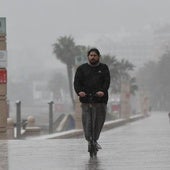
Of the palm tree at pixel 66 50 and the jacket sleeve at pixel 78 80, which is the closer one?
the jacket sleeve at pixel 78 80

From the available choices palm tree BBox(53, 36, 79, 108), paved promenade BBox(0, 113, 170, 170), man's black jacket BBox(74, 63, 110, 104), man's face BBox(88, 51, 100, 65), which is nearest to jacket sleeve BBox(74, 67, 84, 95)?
man's black jacket BBox(74, 63, 110, 104)

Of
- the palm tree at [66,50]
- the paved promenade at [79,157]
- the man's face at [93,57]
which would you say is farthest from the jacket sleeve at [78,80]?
the palm tree at [66,50]

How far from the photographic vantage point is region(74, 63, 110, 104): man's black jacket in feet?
37.7

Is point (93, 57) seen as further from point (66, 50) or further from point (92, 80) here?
point (66, 50)

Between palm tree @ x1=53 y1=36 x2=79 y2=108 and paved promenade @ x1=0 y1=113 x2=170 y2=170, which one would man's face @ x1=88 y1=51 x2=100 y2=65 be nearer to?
paved promenade @ x1=0 y1=113 x2=170 y2=170

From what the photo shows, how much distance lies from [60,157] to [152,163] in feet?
5.63

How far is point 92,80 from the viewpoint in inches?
452

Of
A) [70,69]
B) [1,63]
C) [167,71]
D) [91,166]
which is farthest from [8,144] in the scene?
[167,71]

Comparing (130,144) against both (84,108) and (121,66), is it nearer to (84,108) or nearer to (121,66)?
(84,108)

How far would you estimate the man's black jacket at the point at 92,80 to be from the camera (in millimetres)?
11484

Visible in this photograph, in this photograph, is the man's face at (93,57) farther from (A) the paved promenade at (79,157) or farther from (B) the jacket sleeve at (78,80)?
(A) the paved promenade at (79,157)

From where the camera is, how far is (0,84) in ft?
61.1

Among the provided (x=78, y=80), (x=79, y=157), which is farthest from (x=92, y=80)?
(x=79, y=157)

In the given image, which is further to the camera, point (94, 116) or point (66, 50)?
point (66, 50)
